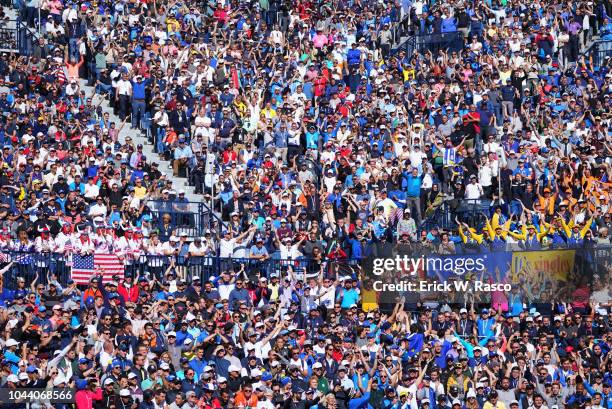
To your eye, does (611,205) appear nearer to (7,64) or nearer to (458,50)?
(458,50)

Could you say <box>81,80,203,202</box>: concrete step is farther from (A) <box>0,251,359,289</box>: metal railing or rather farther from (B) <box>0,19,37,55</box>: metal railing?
(A) <box>0,251,359,289</box>: metal railing

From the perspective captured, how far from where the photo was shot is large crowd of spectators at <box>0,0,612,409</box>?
3750 cm

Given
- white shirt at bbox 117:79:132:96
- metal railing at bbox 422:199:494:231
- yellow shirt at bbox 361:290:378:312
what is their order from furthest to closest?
white shirt at bbox 117:79:132:96
metal railing at bbox 422:199:494:231
yellow shirt at bbox 361:290:378:312

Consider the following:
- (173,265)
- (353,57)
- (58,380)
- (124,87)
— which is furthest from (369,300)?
(353,57)

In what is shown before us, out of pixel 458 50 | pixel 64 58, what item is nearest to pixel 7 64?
pixel 64 58

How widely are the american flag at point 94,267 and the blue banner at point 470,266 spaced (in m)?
6.10

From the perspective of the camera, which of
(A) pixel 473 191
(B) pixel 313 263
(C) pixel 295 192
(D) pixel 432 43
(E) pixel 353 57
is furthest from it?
(D) pixel 432 43

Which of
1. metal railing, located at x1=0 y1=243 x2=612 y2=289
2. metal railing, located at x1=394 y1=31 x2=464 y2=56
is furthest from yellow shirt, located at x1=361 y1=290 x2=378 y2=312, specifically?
metal railing, located at x1=394 y1=31 x2=464 y2=56

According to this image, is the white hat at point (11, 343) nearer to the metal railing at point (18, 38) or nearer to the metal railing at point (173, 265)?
the metal railing at point (173, 265)

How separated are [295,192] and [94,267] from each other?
19.5 feet

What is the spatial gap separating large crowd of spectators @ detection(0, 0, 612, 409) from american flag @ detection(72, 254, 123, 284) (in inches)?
8.7

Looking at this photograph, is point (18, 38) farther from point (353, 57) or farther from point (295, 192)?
point (295, 192)

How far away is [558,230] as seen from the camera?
42.3 m

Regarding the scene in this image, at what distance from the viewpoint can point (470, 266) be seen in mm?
41094
